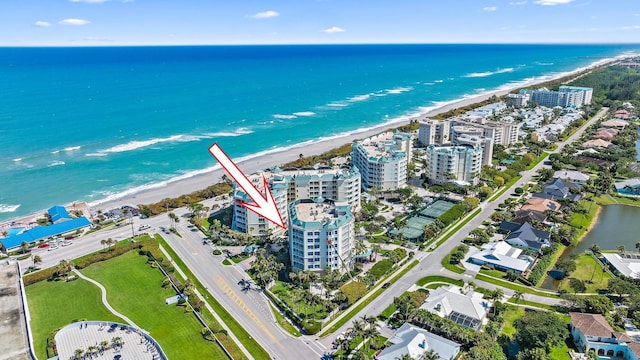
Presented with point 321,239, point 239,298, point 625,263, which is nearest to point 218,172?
point 239,298

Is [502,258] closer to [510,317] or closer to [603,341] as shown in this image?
[510,317]

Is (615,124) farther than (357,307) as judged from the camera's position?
Yes

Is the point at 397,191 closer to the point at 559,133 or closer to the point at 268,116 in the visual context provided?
the point at 559,133

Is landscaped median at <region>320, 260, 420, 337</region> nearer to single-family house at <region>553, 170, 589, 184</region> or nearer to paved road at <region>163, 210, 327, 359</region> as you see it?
paved road at <region>163, 210, 327, 359</region>

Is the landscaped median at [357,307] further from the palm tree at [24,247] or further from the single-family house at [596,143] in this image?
the single-family house at [596,143]

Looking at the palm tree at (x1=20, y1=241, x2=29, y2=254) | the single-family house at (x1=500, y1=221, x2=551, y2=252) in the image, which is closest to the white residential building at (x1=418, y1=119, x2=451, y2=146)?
the single-family house at (x1=500, y1=221, x2=551, y2=252)
